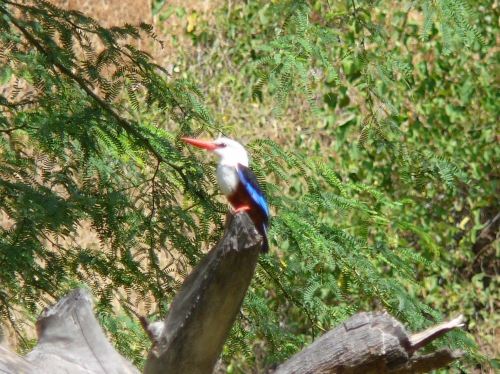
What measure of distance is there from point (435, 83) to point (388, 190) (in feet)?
3.49

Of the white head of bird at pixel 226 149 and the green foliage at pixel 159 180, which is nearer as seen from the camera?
the green foliage at pixel 159 180

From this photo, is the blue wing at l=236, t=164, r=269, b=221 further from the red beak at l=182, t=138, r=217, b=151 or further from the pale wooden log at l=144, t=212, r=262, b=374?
the pale wooden log at l=144, t=212, r=262, b=374

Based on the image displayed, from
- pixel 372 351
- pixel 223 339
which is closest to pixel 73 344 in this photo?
pixel 223 339

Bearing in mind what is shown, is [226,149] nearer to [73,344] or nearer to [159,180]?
[159,180]

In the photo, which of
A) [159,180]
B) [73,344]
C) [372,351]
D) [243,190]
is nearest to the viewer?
[372,351]

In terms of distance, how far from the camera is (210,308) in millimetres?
2248

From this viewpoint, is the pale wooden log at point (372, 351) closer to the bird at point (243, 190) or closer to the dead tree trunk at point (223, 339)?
the dead tree trunk at point (223, 339)

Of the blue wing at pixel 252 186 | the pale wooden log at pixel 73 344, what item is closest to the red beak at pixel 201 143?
the blue wing at pixel 252 186

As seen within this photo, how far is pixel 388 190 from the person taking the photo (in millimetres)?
6781

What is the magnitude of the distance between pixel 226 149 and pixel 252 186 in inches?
12.8

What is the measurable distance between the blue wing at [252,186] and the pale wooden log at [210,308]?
1162mm

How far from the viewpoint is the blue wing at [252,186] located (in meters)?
3.49

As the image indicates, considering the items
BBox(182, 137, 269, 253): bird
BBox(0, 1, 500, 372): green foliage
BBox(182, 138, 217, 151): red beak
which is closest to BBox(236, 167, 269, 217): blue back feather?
BBox(182, 137, 269, 253): bird

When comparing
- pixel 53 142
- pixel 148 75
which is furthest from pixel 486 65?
pixel 53 142
